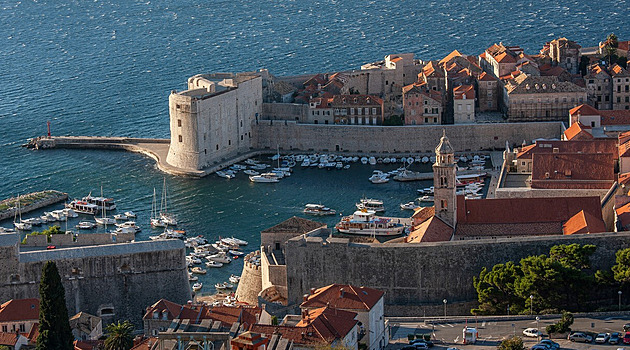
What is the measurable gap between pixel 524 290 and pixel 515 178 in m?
18.2

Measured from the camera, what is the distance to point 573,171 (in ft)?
243

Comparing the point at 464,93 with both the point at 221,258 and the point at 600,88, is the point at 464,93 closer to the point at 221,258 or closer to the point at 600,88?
the point at 600,88

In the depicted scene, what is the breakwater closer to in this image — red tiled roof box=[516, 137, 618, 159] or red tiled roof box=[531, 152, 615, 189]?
red tiled roof box=[516, 137, 618, 159]

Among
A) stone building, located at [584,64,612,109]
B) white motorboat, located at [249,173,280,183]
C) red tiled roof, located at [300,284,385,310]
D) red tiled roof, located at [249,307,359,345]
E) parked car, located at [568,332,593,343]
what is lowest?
white motorboat, located at [249,173,280,183]

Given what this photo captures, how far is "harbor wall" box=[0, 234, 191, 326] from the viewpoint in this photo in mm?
61812

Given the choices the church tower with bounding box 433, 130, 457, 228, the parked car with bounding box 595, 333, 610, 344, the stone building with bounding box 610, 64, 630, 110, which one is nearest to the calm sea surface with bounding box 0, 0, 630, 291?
the church tower with bounding box 433, 130, 457, 228

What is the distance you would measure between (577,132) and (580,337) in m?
34.2

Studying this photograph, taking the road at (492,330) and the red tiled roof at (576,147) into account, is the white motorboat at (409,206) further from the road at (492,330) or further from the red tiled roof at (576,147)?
the road at (492,330)

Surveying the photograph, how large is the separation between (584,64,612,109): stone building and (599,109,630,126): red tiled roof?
648cm

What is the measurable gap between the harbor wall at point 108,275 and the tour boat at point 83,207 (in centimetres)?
2326

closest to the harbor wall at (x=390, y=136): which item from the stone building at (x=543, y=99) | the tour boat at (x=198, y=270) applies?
the stone building at (x=543, y=99)

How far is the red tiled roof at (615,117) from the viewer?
298 ft

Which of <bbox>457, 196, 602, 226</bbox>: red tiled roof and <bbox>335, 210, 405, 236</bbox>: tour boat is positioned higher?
<bbox>457, 196, 602, 226</bbox>: red tiled roof

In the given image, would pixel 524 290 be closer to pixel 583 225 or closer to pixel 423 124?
pixel 583 225
